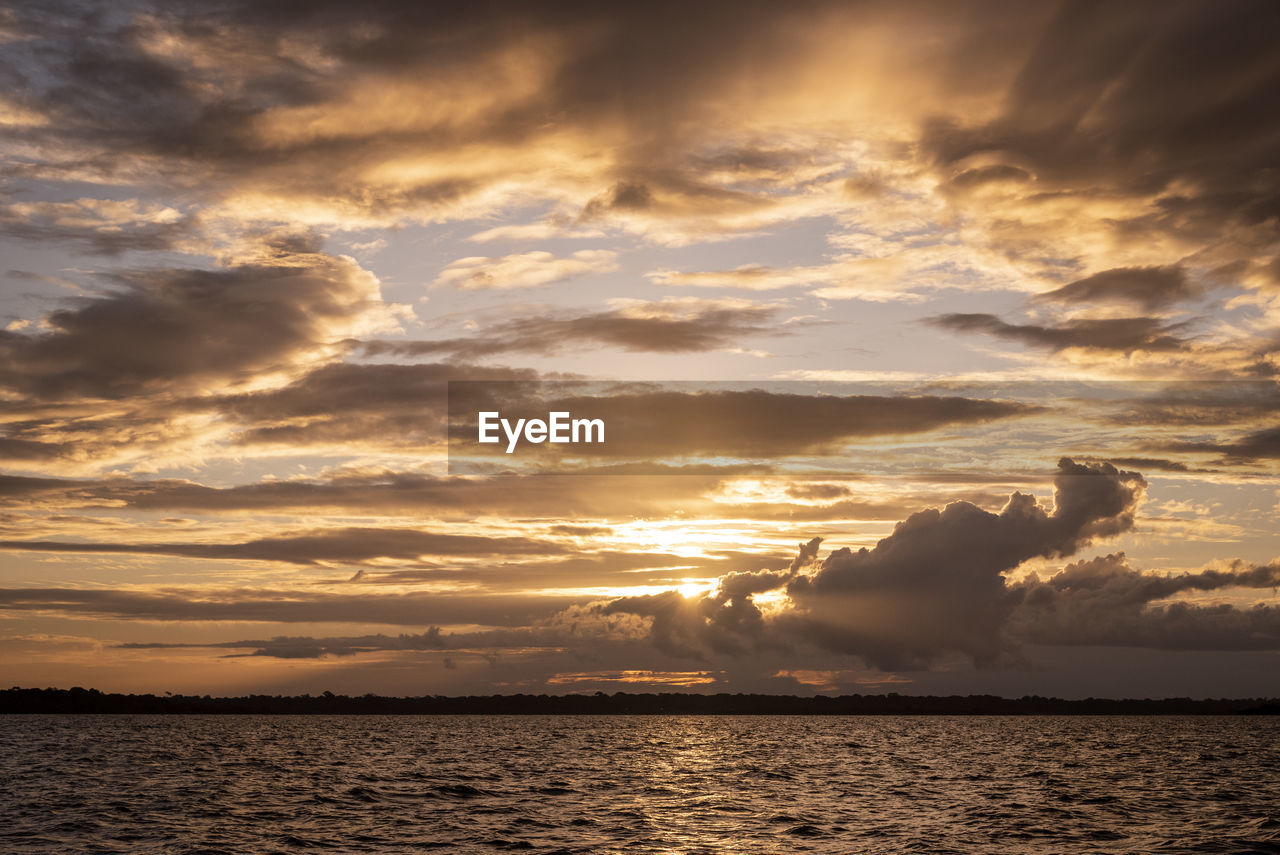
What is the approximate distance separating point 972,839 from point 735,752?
106 meters

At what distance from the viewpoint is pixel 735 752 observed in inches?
6324

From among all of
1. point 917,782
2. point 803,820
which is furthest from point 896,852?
point 917,782

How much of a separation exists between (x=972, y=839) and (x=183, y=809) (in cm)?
5396

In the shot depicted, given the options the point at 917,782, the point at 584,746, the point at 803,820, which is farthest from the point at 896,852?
the point at 584,746

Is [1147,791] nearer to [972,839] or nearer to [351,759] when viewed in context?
[972,839]

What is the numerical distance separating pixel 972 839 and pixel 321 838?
36.5 m

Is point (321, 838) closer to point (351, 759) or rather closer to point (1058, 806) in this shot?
point (1058, 806)

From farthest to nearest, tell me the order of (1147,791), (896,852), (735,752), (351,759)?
(735,752)
(351,759)
(1147,791)
(896,852)

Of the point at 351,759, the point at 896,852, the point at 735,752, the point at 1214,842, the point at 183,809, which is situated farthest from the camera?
the point at 735,752

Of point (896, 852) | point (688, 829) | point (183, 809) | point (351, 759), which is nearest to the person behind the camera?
point (896, 852)

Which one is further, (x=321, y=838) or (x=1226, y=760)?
(x=1226, y=760)

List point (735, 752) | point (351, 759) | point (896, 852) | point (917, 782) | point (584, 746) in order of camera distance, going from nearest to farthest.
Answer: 1. point (896, 852)
2. point (917, 782)
3. point (351, 759)
4. point (735, 752)
5. point (584, 746)

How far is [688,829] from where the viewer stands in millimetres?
63094

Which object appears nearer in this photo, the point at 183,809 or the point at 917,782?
the point at 183,809
